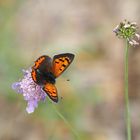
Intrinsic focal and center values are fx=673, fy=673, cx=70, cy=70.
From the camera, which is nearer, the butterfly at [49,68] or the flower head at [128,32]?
the butterfly at [49,68]

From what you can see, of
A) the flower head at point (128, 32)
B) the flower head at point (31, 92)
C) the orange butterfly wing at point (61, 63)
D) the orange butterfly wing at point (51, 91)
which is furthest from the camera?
the flower head at point (31, 92)

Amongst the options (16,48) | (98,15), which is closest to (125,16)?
(98,15)

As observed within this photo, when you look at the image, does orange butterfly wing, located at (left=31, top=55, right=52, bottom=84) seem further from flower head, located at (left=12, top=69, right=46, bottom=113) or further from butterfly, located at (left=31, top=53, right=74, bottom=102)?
flower head, located at (left=12, top=69, right=46, bottom=113)

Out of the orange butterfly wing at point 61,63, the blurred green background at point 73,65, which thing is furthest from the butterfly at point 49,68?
the blurred green background at point 73,65

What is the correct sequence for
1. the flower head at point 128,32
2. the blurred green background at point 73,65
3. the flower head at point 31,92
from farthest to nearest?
the blurred green background at point 73,65 → the flower head at point 31,92 → the flower head at point 128,32

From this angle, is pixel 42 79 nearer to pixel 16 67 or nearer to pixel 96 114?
pixel 16 67

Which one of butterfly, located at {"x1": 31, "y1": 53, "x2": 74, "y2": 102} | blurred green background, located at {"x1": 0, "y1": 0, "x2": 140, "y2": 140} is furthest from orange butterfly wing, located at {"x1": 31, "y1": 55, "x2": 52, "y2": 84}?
blurred green background, located at {"x1": 0, "y1": 0, "x2": 140, "y2": 140}

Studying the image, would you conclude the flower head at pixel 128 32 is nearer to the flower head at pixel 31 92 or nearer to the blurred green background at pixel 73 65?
the flower head at pixel 31 92
